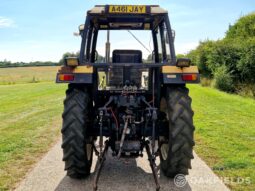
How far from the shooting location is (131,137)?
5113 mm

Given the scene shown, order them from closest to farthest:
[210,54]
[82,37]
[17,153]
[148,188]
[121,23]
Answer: [148,188] < [82,37] < [121,23] < [17,153] < [210,54]

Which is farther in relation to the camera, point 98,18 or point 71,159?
point 98,18

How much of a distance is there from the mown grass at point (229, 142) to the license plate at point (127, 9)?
2754 mm

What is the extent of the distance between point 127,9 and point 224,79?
698 inches

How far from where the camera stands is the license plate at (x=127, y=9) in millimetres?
5219

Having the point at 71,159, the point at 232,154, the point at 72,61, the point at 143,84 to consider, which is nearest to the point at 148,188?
the point at 71,159

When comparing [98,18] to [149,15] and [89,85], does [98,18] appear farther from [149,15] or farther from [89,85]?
[89,85]

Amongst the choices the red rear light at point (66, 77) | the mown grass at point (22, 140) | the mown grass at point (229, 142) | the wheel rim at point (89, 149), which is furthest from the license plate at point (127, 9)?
the mown grass at point (22, 140)

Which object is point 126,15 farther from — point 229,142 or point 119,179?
point 229,142

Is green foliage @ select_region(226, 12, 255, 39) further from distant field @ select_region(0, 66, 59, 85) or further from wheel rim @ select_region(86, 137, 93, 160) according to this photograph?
wheel rim @ select_region(86, 137, 93, 160)

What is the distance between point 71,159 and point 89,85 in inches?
44.6

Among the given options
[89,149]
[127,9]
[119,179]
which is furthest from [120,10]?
[119,179]

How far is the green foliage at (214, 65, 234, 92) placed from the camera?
71.2 feet

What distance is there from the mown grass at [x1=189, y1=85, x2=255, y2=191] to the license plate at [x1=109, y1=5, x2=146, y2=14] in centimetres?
275
